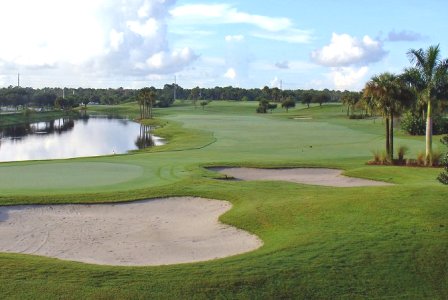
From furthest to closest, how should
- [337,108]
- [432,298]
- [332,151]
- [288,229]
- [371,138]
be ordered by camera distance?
[337,108]
[371,138]
[332,151]
[288,229]
[432,298]

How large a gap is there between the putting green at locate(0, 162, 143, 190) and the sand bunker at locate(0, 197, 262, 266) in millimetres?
4620

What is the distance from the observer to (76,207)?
919 inches

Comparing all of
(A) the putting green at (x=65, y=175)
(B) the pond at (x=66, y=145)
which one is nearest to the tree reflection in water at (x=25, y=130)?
(B) the pond at (x=66, y=145)

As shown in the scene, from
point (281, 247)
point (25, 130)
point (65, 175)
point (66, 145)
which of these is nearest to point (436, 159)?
point (65, 175)

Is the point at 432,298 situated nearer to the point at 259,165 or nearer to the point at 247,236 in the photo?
the point at 247,236

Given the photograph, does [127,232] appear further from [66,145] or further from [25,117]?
[25,117]

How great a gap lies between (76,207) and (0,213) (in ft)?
10.2

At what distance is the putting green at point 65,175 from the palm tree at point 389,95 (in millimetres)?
19000

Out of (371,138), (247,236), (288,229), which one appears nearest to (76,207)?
(247,236)

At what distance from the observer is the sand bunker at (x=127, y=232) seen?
17.1m

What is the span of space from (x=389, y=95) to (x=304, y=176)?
1179 centimetres

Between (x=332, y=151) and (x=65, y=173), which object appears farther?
(x=332, y=151)

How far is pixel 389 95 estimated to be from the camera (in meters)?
40.1

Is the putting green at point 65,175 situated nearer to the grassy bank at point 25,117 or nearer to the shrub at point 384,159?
the shrub at point 384,159
